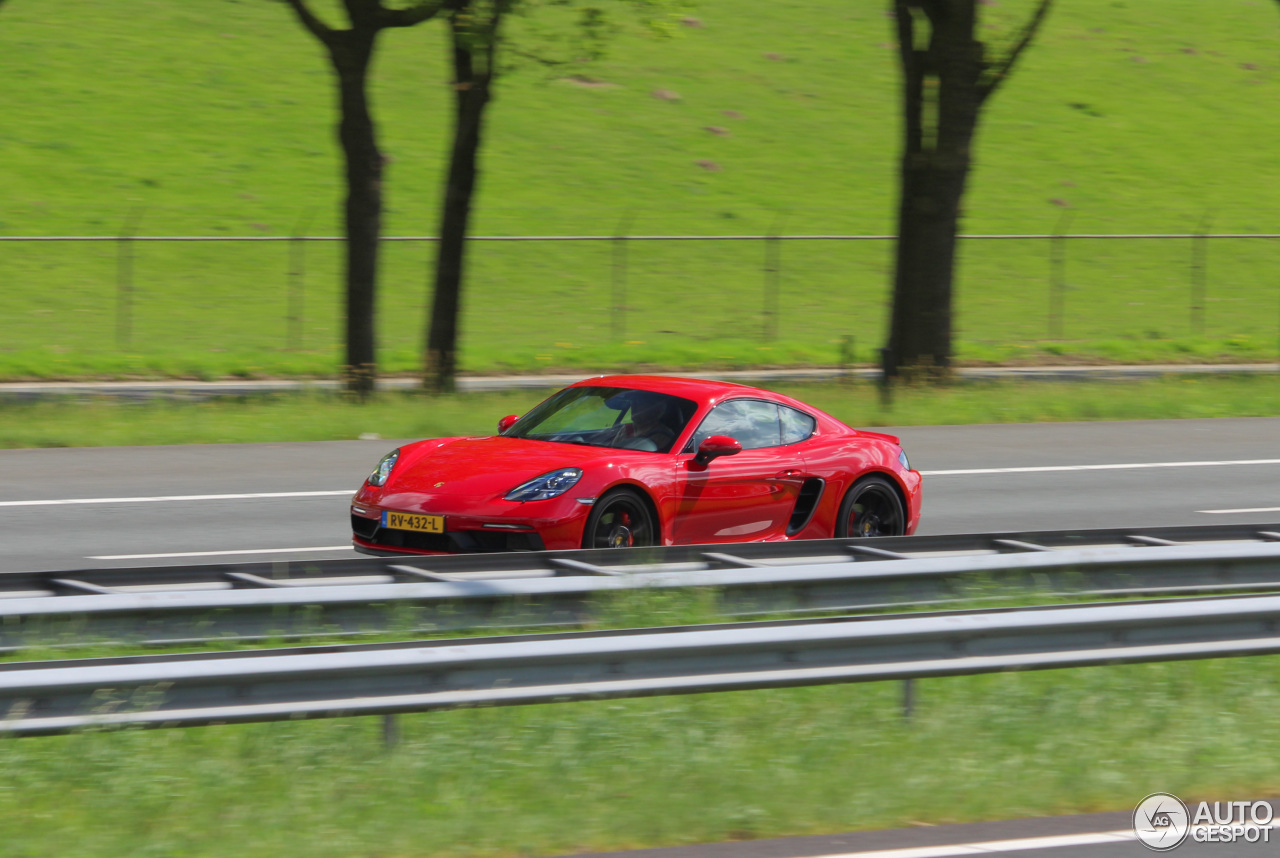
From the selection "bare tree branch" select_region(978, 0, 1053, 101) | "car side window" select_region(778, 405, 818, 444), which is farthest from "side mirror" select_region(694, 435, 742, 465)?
"bare tree branch" select_region(978, 0, 1053, 101)

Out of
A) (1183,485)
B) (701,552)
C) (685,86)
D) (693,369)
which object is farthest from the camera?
(685,86)

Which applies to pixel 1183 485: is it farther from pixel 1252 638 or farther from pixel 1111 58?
pixel 1111 58

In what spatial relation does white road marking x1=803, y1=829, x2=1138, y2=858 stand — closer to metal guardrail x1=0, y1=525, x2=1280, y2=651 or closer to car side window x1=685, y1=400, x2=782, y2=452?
metal guardrail x1=0, y1=525, x2=1280, y2=651

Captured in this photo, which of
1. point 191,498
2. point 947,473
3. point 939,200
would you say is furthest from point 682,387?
point 939,200

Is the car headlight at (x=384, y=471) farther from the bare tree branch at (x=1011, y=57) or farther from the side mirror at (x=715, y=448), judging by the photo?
the bare tree branch at (x=1011, y=57)

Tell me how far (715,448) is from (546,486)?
1174 mm

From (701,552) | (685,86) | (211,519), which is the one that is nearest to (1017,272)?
(685,86)

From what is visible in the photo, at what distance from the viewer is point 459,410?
18.8 meters

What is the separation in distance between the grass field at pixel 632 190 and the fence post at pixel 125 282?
21cm

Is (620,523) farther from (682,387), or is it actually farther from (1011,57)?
(1011,57)

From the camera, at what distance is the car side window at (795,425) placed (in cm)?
1069

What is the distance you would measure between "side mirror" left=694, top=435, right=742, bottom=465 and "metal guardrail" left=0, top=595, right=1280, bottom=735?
9.89 feet

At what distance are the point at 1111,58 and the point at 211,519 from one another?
1985 inches

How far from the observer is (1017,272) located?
39.6 metres
